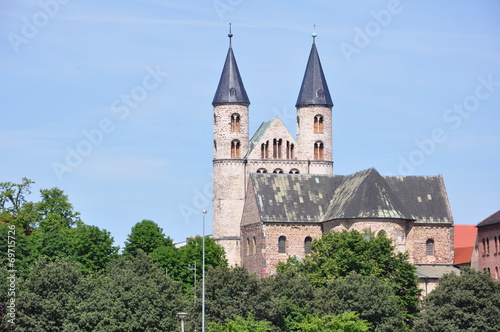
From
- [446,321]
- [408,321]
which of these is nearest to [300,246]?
[408,321]

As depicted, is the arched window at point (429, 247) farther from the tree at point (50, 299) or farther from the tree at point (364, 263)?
the tree at point (50, 299)

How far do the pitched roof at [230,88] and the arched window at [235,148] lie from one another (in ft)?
13.4

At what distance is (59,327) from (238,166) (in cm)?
5093

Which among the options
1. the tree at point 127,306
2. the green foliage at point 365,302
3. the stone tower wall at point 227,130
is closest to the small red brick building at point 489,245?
the green foliage at point 365,302

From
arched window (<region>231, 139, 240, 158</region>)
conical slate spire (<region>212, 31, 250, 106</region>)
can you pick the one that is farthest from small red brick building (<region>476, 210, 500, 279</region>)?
conical slate spire (<region>212, 31, 250, 106</region>)

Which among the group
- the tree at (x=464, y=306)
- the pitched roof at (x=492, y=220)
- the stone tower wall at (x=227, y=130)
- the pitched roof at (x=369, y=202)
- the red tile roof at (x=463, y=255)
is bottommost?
the tree at (x=464, y=306)

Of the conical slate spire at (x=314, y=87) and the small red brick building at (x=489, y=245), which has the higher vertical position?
the conical slate spire at (x=314, y=87)

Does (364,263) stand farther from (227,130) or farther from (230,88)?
(230,88)

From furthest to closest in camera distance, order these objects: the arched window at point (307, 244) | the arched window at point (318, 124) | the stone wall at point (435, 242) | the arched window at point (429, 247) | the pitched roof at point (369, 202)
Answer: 1. the arched window at point (318, 124)
2. the arched window at point (429, 247)
3. the stone wall at point (435, 242)
4. the arched window at point (307, 244)
5. the pitched roof at point (369, 202)

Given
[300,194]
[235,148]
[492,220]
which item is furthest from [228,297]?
[235,148]

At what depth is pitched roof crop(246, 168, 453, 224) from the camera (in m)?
110

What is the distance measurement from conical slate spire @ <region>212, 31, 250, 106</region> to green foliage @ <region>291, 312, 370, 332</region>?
5024 centimetres

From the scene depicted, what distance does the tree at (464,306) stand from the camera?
8800 cm

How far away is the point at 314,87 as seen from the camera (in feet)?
454
